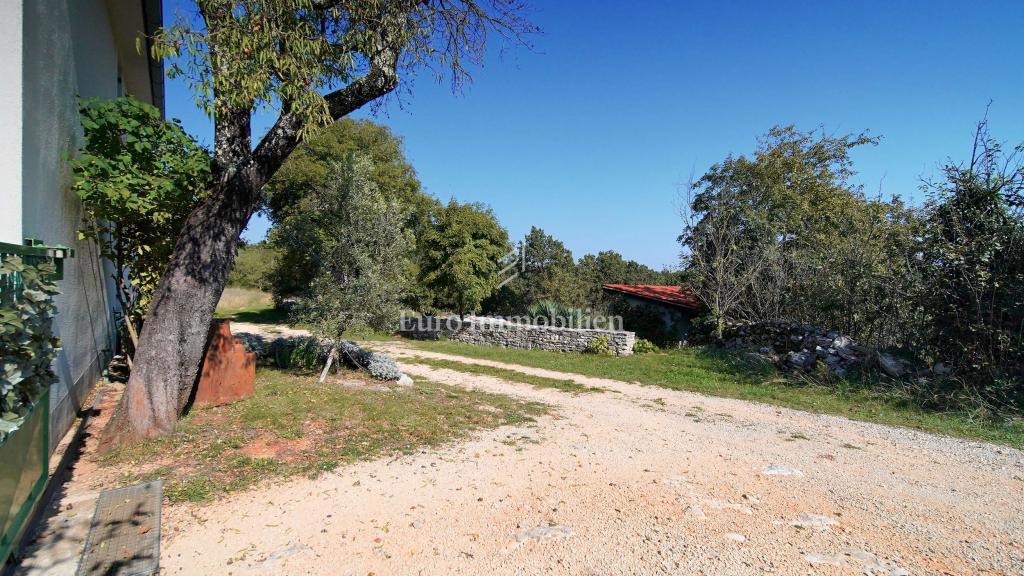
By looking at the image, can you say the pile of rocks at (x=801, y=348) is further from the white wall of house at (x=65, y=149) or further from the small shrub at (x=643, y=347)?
the white wall of house at (x=65, y=149)

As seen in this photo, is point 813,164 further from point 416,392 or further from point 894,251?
point 416,392

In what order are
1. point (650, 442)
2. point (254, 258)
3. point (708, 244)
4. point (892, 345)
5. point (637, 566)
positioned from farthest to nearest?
1. point (254, 258)
2. point (708, 244)
3. point (892, 345)
4. point (650, 442)
5. point (637, 566)

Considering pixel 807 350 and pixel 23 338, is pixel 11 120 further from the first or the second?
pixel 807 350

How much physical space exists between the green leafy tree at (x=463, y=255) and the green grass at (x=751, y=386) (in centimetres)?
431

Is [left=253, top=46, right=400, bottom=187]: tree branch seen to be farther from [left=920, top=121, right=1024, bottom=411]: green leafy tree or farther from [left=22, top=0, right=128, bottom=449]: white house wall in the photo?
[left=920, top=121, right=1024, bottom=411]: green leafy tree

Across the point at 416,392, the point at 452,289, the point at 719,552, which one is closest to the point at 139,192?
the point at 416,392

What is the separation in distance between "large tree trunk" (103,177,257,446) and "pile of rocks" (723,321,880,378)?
1168 cm

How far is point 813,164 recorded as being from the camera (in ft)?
72.4

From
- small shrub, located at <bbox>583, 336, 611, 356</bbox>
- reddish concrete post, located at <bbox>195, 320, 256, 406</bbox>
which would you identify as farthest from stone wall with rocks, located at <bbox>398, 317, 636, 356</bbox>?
reddish concrete post, located at <bbox>195, 320, 256, 406</bbox>

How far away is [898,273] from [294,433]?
39.5ft

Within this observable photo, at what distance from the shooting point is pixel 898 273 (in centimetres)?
1019

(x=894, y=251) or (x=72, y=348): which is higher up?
(x=894, y=251)

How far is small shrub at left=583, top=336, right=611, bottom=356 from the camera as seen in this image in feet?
50.9

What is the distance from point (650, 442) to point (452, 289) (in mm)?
15422
